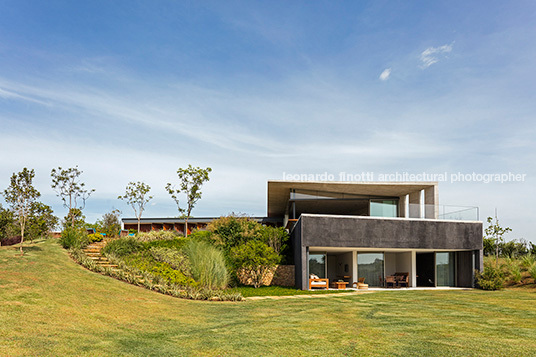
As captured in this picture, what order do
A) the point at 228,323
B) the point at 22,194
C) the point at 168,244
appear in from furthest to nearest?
the point at 168,244
the point at 22,194
the point at 228,323

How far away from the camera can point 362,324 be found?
9.73 meters

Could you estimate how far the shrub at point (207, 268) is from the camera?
17578 mm

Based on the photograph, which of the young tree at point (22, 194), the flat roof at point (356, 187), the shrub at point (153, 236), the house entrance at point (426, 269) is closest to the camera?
the young tree at point (22, 194)

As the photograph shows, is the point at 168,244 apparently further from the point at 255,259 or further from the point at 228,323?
the point at 228,323

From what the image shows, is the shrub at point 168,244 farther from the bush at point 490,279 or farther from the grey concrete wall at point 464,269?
the bush at point 490,279

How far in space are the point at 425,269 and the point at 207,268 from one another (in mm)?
14659

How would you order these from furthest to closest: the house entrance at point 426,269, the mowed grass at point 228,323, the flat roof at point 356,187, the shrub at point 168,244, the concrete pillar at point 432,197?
the concrete pillar at point 432,197 < the flat roof at point 356,187 < the shrub at point 168,244 < the house entrance at point 426,269 < the mowed grass at point 228,323

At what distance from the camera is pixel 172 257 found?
21.7 meters

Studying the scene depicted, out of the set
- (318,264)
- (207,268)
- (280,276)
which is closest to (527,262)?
(318,264)

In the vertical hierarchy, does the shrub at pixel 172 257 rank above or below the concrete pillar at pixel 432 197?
below

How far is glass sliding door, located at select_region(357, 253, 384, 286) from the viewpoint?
2281cm

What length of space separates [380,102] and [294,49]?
5.62 m

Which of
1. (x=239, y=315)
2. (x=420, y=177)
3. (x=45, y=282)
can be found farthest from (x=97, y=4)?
(x=420, y=177)

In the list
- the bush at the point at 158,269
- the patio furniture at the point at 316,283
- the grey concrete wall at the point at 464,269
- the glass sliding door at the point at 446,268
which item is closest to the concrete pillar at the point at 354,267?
the patio furniture at the point at 316,283
